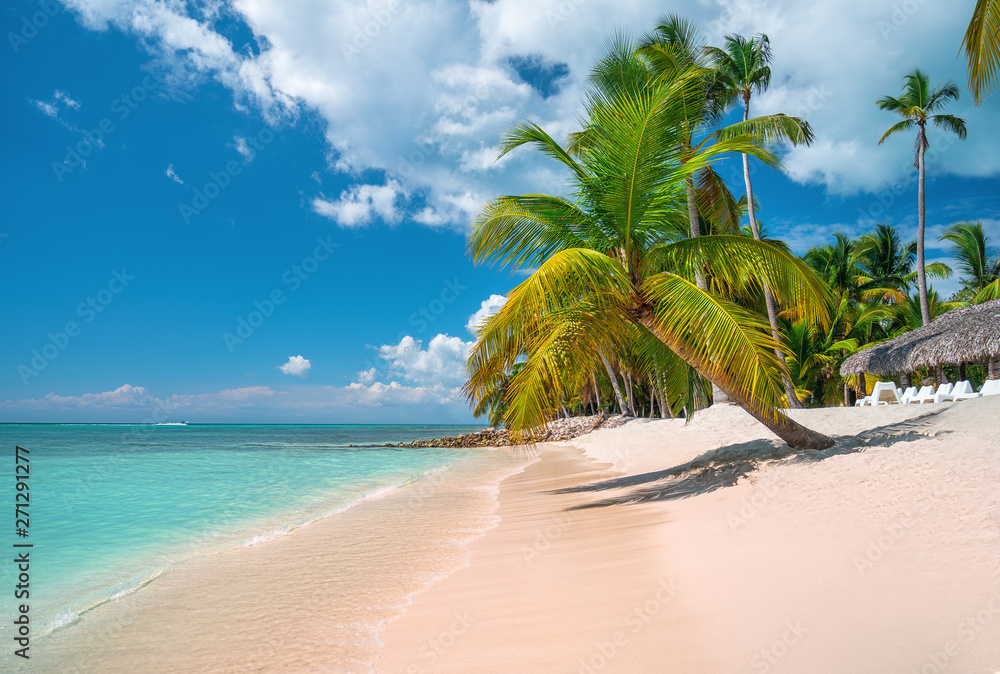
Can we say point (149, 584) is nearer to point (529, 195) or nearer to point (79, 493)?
point (529, 195)

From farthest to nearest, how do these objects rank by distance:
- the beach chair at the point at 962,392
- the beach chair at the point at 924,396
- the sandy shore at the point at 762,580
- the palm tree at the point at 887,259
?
1. the palm tree at the point at 887,259
2. the beach chair at the point at 924,396
3. the beach chair at the point at 962,392
4. the sandy shore at the point at 762,580

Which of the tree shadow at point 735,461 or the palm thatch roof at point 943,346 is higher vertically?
the palm thatch roof at point 943,346

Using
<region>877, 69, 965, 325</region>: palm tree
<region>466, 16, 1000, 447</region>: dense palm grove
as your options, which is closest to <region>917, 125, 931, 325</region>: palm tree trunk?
<region>877, 69, 965, 325</region>: palm tree

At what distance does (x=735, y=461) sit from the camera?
22.8 ft

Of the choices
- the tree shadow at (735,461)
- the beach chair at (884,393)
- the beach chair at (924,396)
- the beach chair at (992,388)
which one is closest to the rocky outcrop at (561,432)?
the beach chair at (884,393)

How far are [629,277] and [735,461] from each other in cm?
286

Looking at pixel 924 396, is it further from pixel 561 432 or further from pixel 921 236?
pixel 561 432

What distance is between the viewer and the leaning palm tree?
5.82 meters

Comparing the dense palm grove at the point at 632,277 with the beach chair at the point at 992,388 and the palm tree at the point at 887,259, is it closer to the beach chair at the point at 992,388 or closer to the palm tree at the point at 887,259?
the beach chair at the point at 992,388

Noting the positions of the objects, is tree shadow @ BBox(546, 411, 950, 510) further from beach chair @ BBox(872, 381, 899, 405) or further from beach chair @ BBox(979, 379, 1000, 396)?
beach chair @ BBox(872, 381, 899, 405)

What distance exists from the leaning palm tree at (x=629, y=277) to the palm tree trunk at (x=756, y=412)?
0.7 inches

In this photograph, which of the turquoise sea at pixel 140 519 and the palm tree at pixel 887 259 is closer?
the turquoise sea at pixel 140 519

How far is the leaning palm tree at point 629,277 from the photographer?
5816 mm

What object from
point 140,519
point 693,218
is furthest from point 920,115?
point 140,519
